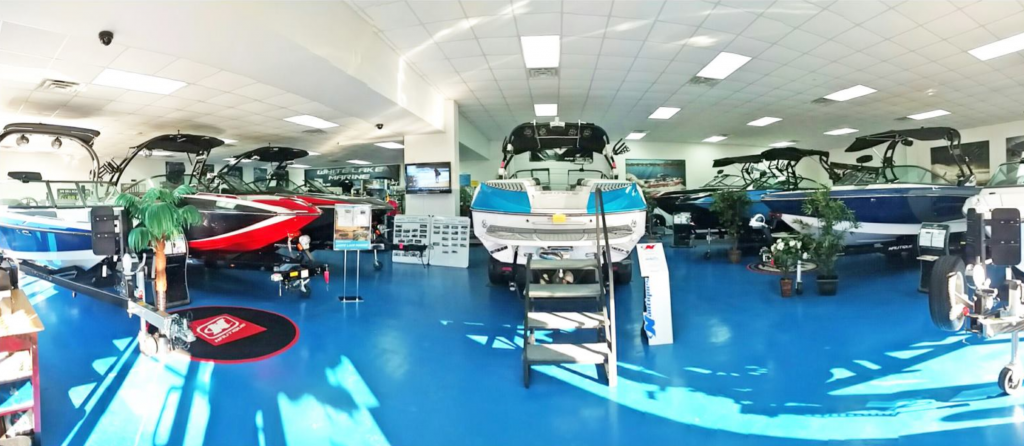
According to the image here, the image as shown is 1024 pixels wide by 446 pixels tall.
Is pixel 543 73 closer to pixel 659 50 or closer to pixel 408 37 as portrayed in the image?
pixel 659 50

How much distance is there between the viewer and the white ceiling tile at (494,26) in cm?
489

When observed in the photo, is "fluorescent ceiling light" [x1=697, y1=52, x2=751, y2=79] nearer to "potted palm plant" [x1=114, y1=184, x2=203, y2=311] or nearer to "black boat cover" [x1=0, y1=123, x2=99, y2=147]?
"potted palm plant" [x1=114, y1=184, x2=203, y2=311]

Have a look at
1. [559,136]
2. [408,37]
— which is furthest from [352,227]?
[559,136]

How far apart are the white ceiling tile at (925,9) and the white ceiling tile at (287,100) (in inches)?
317

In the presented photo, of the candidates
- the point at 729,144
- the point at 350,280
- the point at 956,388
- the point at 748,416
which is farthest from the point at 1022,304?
the point at 729,144

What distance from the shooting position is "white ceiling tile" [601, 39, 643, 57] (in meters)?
5.64

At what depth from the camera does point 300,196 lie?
6043mm

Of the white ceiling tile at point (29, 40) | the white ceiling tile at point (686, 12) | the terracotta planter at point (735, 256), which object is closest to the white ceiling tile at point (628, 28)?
the white ceiling tile at point (686, 12)

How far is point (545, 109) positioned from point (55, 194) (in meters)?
8.13

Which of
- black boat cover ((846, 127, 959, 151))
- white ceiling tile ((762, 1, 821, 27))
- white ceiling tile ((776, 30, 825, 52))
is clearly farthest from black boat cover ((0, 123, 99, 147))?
black boat cover ((846, 127, 959, 151))

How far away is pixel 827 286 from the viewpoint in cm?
483

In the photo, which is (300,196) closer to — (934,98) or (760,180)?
(760,180)

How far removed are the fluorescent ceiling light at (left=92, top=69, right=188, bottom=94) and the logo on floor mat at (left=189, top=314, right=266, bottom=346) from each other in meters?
3.60

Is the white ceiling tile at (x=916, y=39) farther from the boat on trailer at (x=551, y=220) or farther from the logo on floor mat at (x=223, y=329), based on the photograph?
the logo on floor mat at (x=223, y=329)
